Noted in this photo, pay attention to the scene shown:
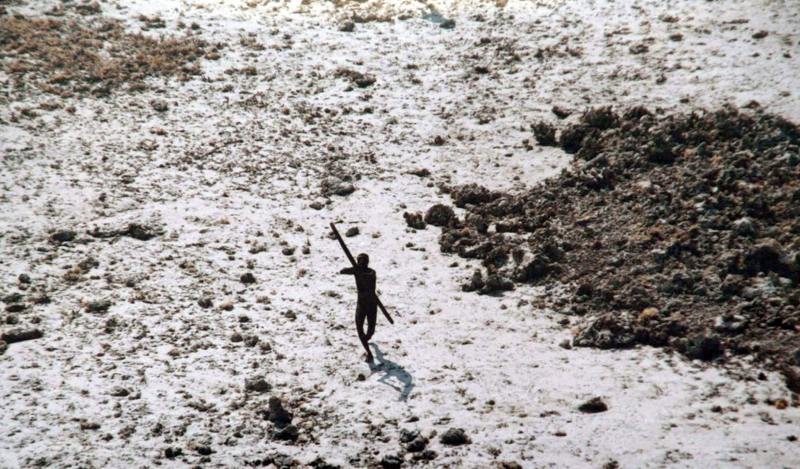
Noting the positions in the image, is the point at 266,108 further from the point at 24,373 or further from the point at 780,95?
the point at 780,95

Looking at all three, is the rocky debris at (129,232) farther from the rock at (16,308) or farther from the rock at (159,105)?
the rock at (159,105)

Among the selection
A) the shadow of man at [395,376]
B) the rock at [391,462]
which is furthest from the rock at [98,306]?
the rock at [391,462]

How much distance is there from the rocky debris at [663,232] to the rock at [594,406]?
6.37 ft

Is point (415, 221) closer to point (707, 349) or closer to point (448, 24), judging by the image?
point (707, 349)

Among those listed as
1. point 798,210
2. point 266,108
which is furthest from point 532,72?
point 798,210

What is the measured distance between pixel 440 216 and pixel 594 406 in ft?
27.7

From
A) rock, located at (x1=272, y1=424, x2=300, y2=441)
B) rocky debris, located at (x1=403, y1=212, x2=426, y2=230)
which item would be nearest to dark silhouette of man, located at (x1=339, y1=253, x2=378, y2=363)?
rock, located at (x1=272, y1=424, x2=300, y2=441)

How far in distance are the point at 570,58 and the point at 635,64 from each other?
2.67 m

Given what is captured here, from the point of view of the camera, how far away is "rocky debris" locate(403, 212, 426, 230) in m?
17.3

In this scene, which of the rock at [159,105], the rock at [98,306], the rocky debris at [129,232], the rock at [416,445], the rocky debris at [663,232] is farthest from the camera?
the rock at [159,105]

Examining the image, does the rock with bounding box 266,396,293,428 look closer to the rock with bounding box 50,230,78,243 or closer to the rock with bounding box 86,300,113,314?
the rock with bounding box 86,300,113,314

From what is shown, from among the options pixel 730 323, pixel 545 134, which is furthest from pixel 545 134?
pixel 730 323

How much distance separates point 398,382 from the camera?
11.1 m

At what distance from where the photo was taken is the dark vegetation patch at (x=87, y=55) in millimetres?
24384
